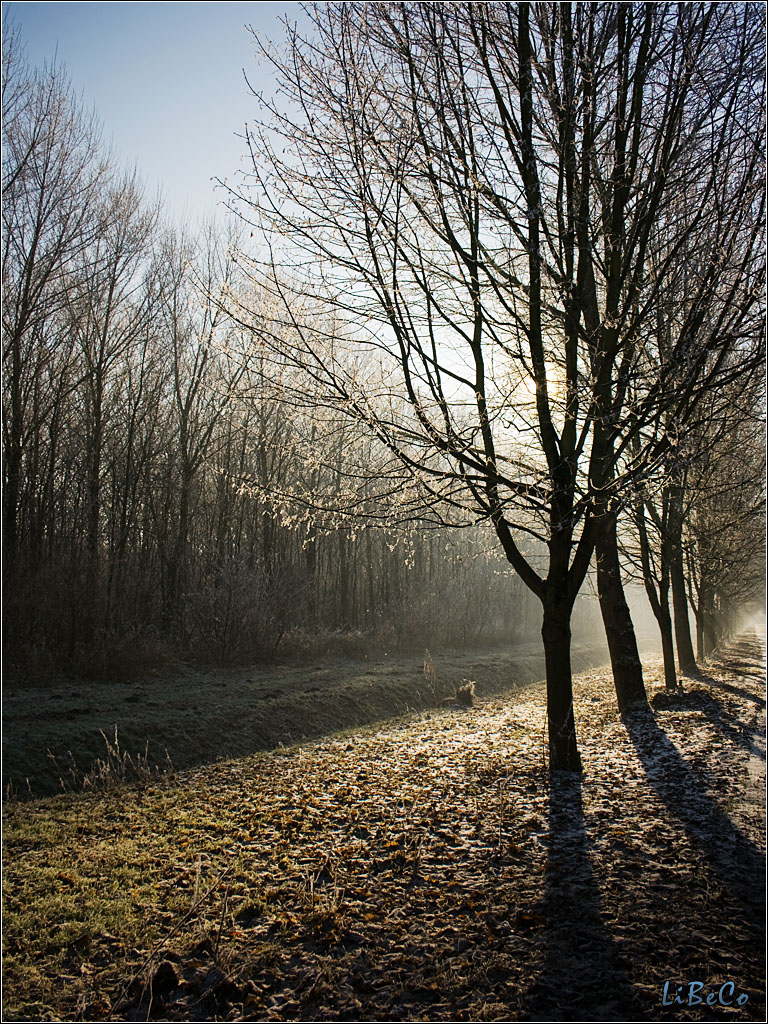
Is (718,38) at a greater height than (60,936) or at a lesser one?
greater

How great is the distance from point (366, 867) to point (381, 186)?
5.36 m

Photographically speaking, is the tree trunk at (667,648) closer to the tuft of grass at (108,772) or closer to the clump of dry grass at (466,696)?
the clump of dry grass at (466,696)

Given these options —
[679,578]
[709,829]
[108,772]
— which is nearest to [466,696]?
[679,578]

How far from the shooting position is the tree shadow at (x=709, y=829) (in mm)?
3732

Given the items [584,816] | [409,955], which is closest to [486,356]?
[584,816]

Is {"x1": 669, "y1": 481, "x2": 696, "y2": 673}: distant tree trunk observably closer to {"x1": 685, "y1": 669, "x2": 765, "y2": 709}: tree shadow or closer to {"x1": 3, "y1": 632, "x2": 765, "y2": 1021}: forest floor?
{"x1": 685, "y1": 669, "x2": 765, "y2": 709}: tree shadow

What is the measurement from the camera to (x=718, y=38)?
5.18 meters

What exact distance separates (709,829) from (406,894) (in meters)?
2.31

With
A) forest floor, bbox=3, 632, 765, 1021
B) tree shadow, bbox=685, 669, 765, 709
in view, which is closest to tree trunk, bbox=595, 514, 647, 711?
forest floor, bbox=3, 632, 765, 1021

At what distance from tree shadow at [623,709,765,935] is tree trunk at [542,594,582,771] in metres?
0.76

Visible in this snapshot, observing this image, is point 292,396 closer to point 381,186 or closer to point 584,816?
Answer: point 381,186

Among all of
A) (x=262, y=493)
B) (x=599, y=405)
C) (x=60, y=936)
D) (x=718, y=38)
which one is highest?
(x=718, y=38)

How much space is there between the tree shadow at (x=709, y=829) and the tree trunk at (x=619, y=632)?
2.11 meters

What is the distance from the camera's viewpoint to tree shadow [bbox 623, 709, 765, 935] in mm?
3732
